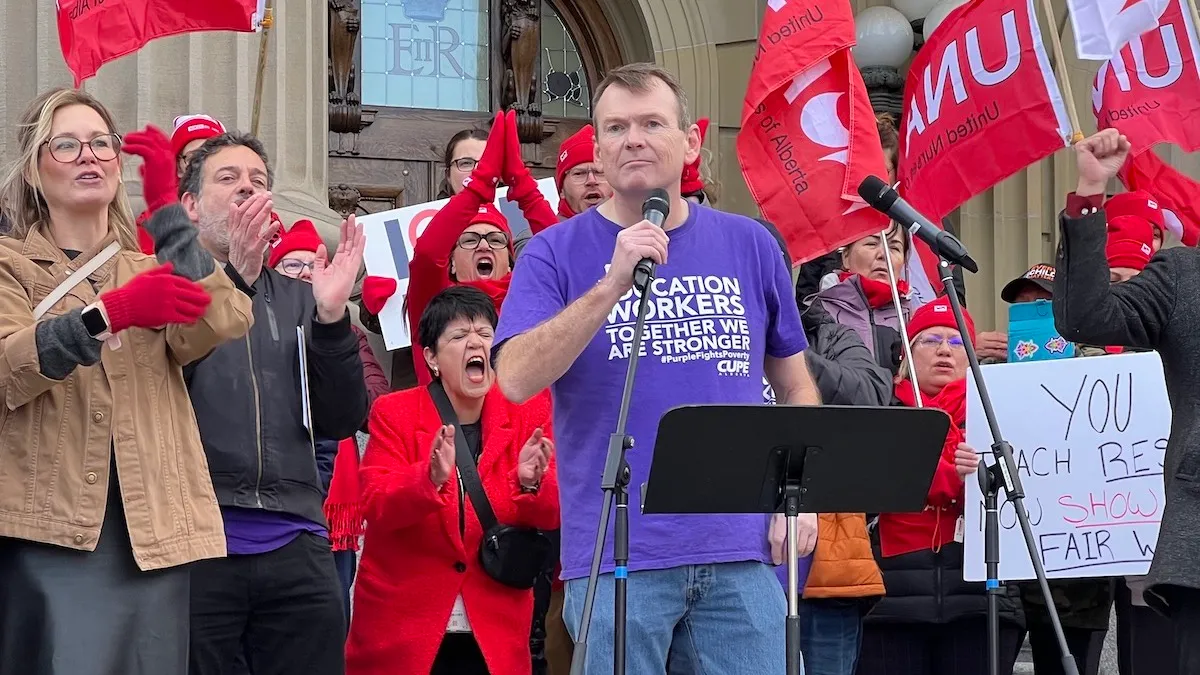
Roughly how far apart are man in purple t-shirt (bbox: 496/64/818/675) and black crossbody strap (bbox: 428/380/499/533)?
1.46 m

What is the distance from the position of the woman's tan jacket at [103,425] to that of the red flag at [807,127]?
2917mm

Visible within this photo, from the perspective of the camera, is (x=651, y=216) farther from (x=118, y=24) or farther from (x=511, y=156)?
(x=118, y=24)

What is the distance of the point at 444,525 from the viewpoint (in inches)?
223

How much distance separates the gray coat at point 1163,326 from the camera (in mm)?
4309

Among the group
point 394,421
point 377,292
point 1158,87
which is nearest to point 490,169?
point 377,292

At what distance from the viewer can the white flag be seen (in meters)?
6.68

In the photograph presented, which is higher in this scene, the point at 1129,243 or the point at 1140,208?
the point at 1140,208

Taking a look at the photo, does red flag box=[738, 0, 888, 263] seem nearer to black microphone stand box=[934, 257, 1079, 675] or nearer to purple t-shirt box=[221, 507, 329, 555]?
black microphone stand box=[934, 257, 1079, 675]

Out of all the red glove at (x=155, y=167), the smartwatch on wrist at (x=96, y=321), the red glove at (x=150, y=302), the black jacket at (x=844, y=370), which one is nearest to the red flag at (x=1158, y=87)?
the black jacket at (x=844, y=370)

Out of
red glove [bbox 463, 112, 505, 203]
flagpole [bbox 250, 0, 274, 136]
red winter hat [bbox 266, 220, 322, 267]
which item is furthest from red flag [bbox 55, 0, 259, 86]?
red glove [bbox 463, 112, 505, 203]

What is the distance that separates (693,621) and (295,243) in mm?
2860

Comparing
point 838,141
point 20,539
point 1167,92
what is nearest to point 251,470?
point 20,539

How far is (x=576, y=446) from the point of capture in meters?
4.20

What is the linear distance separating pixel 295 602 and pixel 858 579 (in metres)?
1.96
